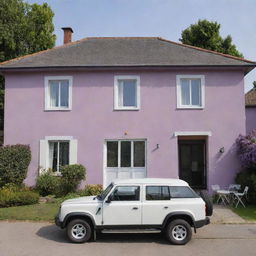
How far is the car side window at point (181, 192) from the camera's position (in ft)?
24.1

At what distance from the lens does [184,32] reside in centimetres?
2588

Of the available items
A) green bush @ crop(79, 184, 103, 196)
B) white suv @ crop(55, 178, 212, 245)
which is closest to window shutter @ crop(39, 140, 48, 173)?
green bush @ crop(79, 184, 103, 196)

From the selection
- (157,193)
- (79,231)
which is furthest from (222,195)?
(79,231)

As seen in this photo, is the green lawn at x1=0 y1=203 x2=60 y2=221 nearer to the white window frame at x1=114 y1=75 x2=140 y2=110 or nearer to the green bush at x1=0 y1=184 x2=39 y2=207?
the green bush at x1=0 y1=184 x2=39 y2=207

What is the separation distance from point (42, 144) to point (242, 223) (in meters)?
8.84

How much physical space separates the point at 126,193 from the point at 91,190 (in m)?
5.38

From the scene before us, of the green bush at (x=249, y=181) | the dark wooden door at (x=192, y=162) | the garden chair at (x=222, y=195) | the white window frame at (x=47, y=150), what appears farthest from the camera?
the dark wooden door at (x=192, y=162)

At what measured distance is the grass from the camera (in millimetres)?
9711

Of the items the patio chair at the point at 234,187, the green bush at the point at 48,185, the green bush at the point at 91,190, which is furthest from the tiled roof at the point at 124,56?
the green bush at the point at 91,190

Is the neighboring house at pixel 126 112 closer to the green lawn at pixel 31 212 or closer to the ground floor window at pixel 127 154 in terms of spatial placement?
the ground floor window at pixel 127 154

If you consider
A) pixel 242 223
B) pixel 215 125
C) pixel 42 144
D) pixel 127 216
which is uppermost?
pixel 215 125

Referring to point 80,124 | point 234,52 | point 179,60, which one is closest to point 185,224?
point 80,124

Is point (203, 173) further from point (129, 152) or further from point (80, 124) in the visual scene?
point (80, 124)

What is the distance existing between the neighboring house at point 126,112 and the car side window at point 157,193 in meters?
5.54
